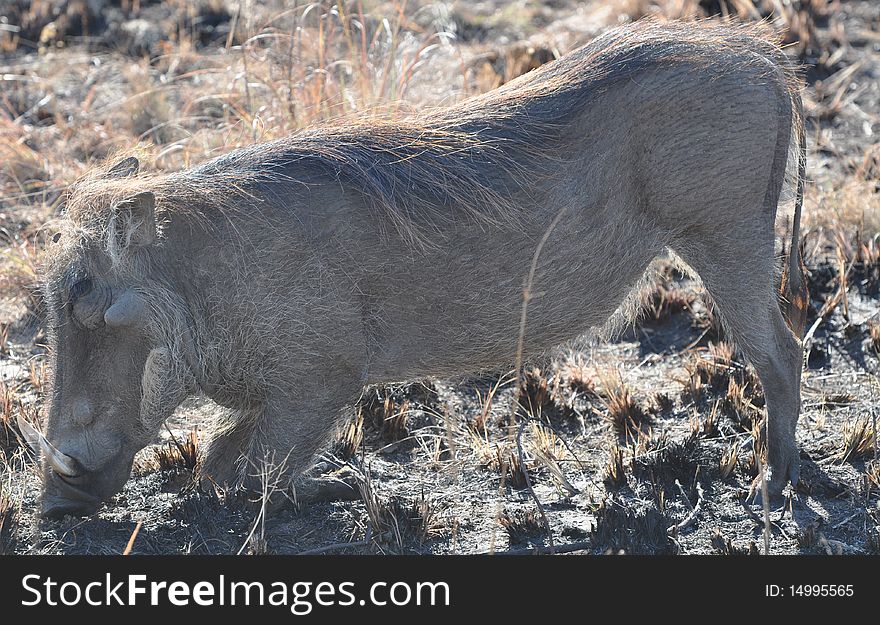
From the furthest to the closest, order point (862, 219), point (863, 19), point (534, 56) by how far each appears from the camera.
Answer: point (863, 19) < point (534, 56) < point (862, 219)

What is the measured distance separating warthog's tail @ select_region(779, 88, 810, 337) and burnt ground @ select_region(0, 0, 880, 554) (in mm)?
375

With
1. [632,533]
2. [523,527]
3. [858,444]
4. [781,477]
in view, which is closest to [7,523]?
[523,527]

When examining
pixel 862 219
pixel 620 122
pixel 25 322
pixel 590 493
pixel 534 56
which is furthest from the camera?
pixel 534 56

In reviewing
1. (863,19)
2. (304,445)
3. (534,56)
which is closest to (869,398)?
(304,445)

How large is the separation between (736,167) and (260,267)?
4.95ft

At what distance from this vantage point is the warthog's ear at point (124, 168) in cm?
328

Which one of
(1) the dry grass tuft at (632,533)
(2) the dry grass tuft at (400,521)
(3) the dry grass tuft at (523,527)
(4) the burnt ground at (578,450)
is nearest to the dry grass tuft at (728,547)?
(4) the burnt ground at (578,450)

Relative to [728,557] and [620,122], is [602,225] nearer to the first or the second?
[620,122]

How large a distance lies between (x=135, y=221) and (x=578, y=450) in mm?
1789

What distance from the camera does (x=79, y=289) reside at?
2.95 meters

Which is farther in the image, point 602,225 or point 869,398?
point 869,398

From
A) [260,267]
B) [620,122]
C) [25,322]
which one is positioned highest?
[620,122]

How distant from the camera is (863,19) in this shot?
738 centimetres

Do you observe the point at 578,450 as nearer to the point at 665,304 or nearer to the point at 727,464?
the point at 727,464
